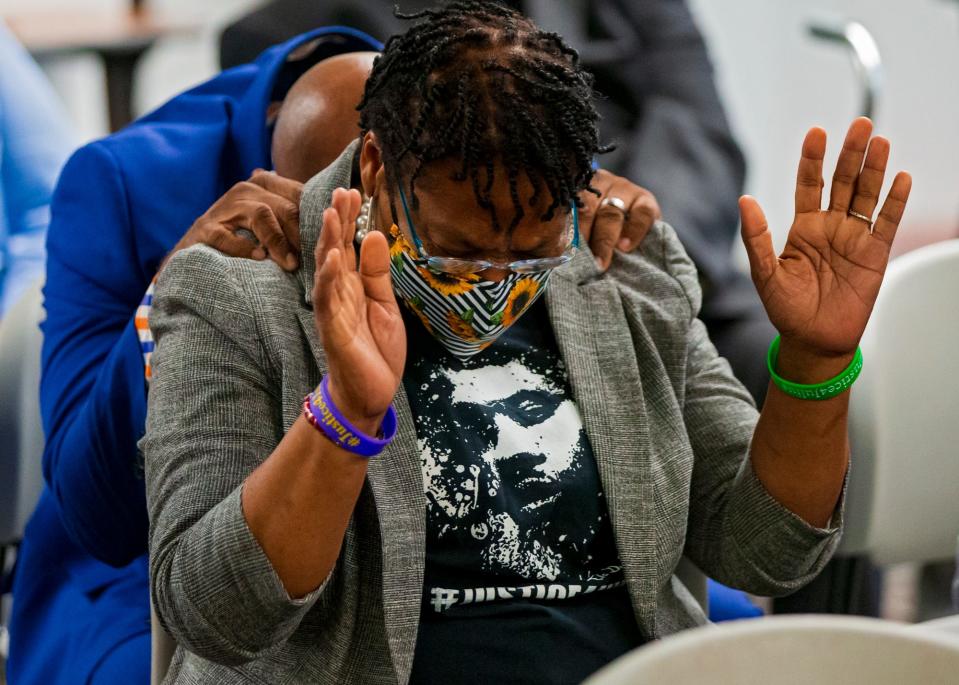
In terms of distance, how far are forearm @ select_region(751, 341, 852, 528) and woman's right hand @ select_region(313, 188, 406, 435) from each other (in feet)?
1.45

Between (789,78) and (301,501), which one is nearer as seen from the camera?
(301,501)

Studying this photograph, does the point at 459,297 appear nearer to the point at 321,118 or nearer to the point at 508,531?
the point at 508,531

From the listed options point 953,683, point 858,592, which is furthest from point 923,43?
point 953,683

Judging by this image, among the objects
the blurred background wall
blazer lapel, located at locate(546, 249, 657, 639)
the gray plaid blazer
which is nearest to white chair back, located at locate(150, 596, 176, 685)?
the gray plaid blazer

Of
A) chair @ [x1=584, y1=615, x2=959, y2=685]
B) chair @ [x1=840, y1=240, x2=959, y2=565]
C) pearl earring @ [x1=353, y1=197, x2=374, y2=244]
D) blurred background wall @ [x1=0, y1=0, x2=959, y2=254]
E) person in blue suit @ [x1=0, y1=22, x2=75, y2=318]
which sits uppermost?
chair @ [x1=584, y1=615, x2=959, y2=685]

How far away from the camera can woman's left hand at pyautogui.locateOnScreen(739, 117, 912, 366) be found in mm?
1187

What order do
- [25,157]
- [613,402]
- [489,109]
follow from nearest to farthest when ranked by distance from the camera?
[489,109], [613,402], [25,157]

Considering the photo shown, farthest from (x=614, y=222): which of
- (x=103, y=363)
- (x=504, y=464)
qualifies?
(x=103, y=363)

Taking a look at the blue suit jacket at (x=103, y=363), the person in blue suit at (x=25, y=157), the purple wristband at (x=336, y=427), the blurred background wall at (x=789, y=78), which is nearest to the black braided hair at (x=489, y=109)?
the purple wristband at (x=336, y=427)

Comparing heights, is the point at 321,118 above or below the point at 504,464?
above

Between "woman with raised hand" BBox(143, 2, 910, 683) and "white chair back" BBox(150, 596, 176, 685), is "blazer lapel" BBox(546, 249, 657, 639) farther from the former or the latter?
"white chair back" BBox(150, 596, 176, 685)

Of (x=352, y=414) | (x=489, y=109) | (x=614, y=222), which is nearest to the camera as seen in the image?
(x=352, y=414)

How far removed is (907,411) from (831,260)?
0.51 meters

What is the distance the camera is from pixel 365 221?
1244 mm
